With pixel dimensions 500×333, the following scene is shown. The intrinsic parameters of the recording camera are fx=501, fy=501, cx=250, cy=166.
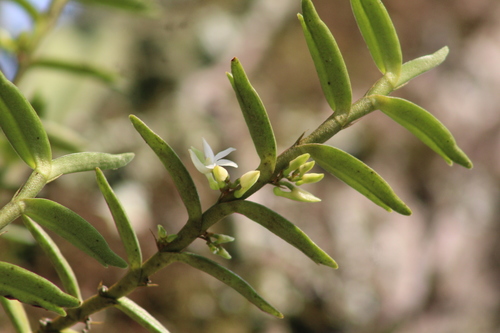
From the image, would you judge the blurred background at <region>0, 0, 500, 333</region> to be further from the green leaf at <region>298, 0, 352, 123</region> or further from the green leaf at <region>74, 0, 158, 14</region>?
the green leaf at <region>298, 0, 352, 123</region>

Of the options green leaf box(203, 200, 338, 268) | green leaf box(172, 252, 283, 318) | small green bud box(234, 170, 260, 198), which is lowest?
green leaf box(172, 252, 283, 318)

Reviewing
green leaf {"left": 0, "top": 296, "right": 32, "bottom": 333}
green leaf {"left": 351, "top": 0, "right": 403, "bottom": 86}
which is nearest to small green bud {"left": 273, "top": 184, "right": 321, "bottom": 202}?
green leaf {"left": 351, "top": 0, "right": 403, "bottom": 86}

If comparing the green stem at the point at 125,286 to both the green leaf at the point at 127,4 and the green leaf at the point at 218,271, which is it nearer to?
the green leaf at the point at 218,271

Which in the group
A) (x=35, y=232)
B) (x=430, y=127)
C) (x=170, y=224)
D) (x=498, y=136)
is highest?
(x=498, y=136)

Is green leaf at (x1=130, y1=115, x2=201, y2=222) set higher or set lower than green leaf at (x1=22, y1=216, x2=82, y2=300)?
higher

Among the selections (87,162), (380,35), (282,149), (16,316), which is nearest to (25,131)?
(87,162)

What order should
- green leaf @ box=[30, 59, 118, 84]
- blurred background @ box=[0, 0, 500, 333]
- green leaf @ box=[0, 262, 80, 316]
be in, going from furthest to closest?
blurred background @ box=[0, 0, 500, 333], green leaf @ box=[30, 59, 118, 84], green leaf @ box=[0, 262, 80, 316]

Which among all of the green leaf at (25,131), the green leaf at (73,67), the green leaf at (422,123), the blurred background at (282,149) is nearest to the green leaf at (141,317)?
the green leaf at (25,131)

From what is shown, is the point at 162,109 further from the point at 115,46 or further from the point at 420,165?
the point at 420,165

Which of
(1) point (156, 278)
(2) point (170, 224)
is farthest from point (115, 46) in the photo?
(1) point (156, 278)
